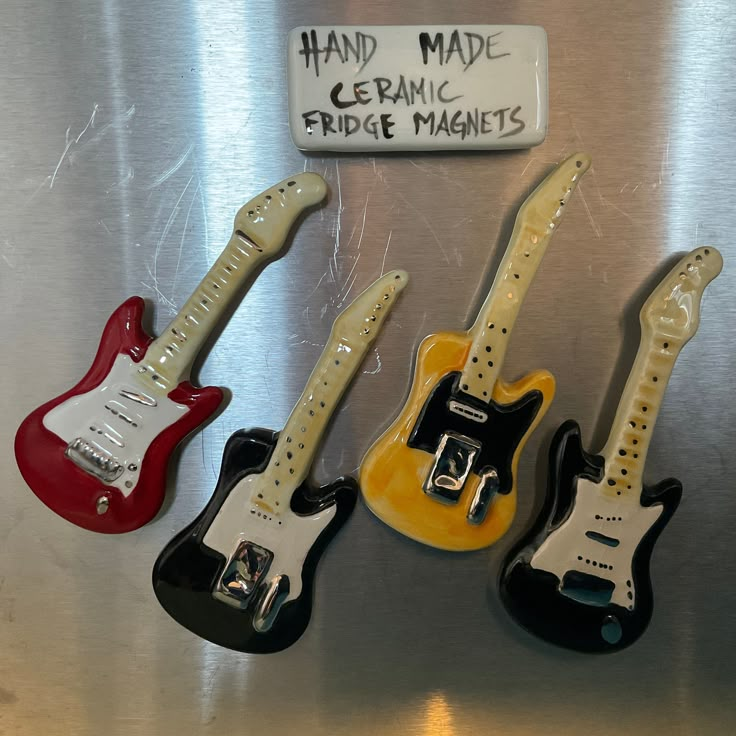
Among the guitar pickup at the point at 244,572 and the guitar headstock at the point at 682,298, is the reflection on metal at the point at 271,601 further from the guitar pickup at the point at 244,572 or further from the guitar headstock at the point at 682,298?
the guitar headstock at the point at 682,298

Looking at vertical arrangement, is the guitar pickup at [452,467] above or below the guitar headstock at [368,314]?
below

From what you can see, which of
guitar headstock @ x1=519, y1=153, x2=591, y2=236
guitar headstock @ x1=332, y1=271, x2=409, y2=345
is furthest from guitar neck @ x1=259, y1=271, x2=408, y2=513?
guitar headstock @ x1=519, y1=153, x2=591, y2=236

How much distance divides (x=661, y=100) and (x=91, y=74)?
1.53 ft

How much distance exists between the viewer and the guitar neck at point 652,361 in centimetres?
44

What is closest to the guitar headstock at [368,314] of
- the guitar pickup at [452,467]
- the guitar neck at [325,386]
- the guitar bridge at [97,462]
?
the guitar neck at [325,386]

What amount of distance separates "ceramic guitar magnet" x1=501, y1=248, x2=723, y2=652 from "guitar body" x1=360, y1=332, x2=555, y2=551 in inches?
1.5

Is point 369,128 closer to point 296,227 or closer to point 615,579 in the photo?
point 296,227

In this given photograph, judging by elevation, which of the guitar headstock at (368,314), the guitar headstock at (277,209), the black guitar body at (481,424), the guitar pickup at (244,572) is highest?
the guitar headstock at (277,209)

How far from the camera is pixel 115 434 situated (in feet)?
1.49

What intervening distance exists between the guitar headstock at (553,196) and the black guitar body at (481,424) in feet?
0.42

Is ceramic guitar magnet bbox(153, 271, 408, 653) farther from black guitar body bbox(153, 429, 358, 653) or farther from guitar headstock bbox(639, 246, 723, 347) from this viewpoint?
guitar headstock bbox(639, 246, 723, 347)

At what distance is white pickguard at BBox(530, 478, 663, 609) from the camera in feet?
1.47

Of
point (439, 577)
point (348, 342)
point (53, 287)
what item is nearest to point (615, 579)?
point (439, 577)

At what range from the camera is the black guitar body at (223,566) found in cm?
46
